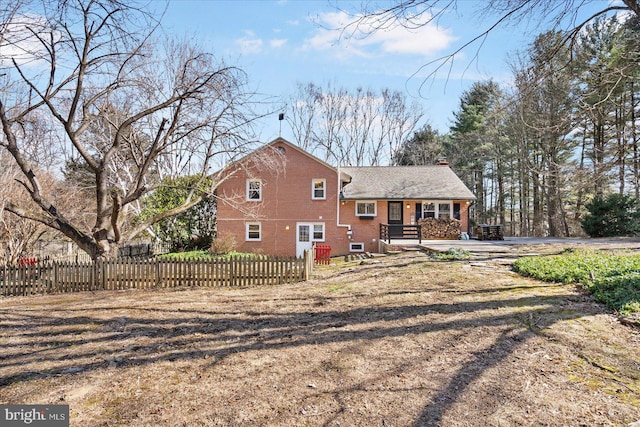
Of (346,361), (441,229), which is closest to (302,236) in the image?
(441,229)

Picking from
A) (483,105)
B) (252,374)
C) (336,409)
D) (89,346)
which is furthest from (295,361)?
(483,105)

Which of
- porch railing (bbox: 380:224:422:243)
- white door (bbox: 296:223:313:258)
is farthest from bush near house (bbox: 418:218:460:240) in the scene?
white door (bbox: 296:223:313:258)

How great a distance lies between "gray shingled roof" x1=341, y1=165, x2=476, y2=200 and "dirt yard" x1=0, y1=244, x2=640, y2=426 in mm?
14573

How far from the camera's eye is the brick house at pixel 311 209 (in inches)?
863

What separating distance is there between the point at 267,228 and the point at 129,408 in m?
18.8

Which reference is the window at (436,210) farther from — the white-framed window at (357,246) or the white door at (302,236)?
the white door at (302,236)

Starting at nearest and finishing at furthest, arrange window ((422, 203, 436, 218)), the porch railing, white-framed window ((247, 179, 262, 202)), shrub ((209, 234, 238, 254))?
shrub ((209, 234, 238, 254)), the porch railing, window ((422, 203, 436, 218)), white-framed window ((247, 179, 262, 202))

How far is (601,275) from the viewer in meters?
6.88

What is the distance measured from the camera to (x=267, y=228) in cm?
2220

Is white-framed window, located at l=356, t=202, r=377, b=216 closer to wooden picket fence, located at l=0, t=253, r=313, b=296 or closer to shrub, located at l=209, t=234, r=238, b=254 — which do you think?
shrub, located at l=209, t=234, r=238, b=254

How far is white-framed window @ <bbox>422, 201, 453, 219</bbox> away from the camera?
2208 centimetres

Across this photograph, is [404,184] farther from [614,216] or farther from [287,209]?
[614,216]

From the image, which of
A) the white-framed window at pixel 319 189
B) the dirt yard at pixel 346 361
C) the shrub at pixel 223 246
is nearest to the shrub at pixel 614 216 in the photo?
the white-framed window at pixel 319 189

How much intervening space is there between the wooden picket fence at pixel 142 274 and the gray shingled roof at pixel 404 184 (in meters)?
11.4
